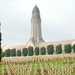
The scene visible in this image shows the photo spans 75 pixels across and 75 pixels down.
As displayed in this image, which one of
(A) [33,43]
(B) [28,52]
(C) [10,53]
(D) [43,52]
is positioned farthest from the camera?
(A) [33,43]

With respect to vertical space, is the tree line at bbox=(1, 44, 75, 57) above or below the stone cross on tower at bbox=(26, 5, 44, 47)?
below

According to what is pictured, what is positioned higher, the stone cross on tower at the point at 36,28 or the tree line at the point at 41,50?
the stone cross on tower at the point at 36,28

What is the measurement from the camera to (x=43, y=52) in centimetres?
6950

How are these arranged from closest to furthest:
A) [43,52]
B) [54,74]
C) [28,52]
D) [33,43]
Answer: [54,74] < [43,52] < [28,52] < [33,43]

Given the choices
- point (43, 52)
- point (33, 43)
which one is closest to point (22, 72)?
point (43, 52)

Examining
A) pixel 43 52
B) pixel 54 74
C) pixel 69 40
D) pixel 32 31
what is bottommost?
pixel 54 74

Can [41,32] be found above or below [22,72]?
above

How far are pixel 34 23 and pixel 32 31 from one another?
15.3 ft

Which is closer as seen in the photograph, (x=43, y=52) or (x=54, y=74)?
(x=54, y=74)

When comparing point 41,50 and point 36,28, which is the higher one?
point 36,28

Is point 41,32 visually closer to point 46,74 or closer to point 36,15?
point 36,15

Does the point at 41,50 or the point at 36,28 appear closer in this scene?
the point at 41,50

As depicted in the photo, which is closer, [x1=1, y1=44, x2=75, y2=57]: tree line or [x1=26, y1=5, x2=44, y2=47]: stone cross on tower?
[x1=1, y1=44, x2=75, y2=57]: tree line

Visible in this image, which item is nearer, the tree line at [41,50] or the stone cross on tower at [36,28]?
the tree line at [41,50]
